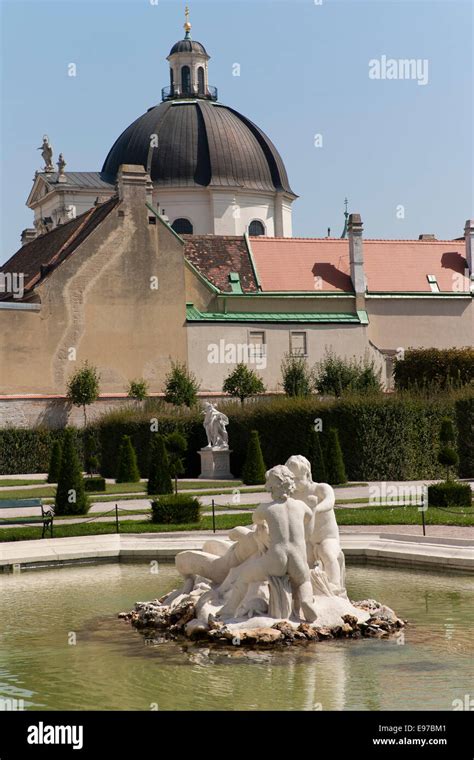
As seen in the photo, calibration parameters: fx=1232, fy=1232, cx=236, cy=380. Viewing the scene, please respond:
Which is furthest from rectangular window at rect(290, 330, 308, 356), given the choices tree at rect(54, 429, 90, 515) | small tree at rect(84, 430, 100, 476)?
tree at rect(54, 429, 90, 515)

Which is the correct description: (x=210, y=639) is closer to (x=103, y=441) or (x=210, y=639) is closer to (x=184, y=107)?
(x=103, y=441)

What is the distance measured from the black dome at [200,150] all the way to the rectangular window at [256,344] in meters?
20.3

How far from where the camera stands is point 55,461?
34.8 m

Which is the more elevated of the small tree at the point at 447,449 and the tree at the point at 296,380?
the tree at the point at 296,380

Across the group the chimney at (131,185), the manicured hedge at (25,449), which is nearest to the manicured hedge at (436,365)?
the chimney at (131,185)

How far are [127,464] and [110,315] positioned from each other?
1503 centimetres

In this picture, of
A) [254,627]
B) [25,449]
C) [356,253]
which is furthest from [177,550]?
[356,253]

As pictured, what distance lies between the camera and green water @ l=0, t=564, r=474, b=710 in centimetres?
1066

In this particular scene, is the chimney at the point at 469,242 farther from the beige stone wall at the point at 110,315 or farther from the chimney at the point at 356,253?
the beige stone wall at the point at 110,315

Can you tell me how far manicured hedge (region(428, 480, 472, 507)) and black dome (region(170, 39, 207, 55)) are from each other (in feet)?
209

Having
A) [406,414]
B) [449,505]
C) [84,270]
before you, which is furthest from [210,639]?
[84,270]

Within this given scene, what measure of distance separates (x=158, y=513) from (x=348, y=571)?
664cm

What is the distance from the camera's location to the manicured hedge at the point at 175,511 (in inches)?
918
